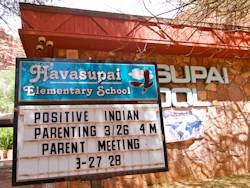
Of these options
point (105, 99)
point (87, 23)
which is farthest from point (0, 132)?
point (105, 99)

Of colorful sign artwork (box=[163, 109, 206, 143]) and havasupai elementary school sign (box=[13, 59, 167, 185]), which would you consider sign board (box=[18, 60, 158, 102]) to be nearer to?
havasupai elementary school sign (box=[13, 59, 167, 185])

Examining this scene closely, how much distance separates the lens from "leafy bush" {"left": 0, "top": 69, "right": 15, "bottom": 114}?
2184 cm

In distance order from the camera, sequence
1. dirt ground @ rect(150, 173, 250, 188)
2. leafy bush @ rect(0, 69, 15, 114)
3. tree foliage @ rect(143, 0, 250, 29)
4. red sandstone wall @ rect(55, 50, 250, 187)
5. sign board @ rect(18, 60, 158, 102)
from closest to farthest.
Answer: sign board @ rect(18, 60, 158, 102) → tree foliage @ rect(143, 0, 250, 29) → dirt ground @ rect(150, 173, 250, 188) → red sandstone wall @ rect(55, 50, 250, 187) → leafy bush @ rect(0, 69, 15, 114)

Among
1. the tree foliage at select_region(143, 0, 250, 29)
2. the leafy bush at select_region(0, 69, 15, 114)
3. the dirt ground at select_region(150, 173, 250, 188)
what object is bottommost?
the dirt ground at select_region(150, 173, 250, 188)

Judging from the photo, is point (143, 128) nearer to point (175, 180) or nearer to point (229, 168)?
point (175, 180)

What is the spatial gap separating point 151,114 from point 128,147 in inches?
24.1

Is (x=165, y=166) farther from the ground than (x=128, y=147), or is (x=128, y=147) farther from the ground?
(x=128, y=147)

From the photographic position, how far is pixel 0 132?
18891 millimetres

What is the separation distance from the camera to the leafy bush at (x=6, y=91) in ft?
71.6

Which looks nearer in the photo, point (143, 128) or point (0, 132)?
point (143, 128)

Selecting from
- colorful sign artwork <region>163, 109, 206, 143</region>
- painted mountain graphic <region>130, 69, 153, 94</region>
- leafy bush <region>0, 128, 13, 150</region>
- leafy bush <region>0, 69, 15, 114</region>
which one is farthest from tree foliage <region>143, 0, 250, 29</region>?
leafy bush <region>0, 69, 15, 114</region>

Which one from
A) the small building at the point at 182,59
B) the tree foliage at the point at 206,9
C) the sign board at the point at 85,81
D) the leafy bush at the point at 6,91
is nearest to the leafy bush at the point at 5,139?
the leafy bush at the point at 6,91

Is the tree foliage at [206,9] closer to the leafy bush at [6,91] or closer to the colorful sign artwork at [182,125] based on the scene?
the colorful sign artwork at [182,125]

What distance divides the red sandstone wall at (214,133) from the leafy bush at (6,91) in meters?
17.1
